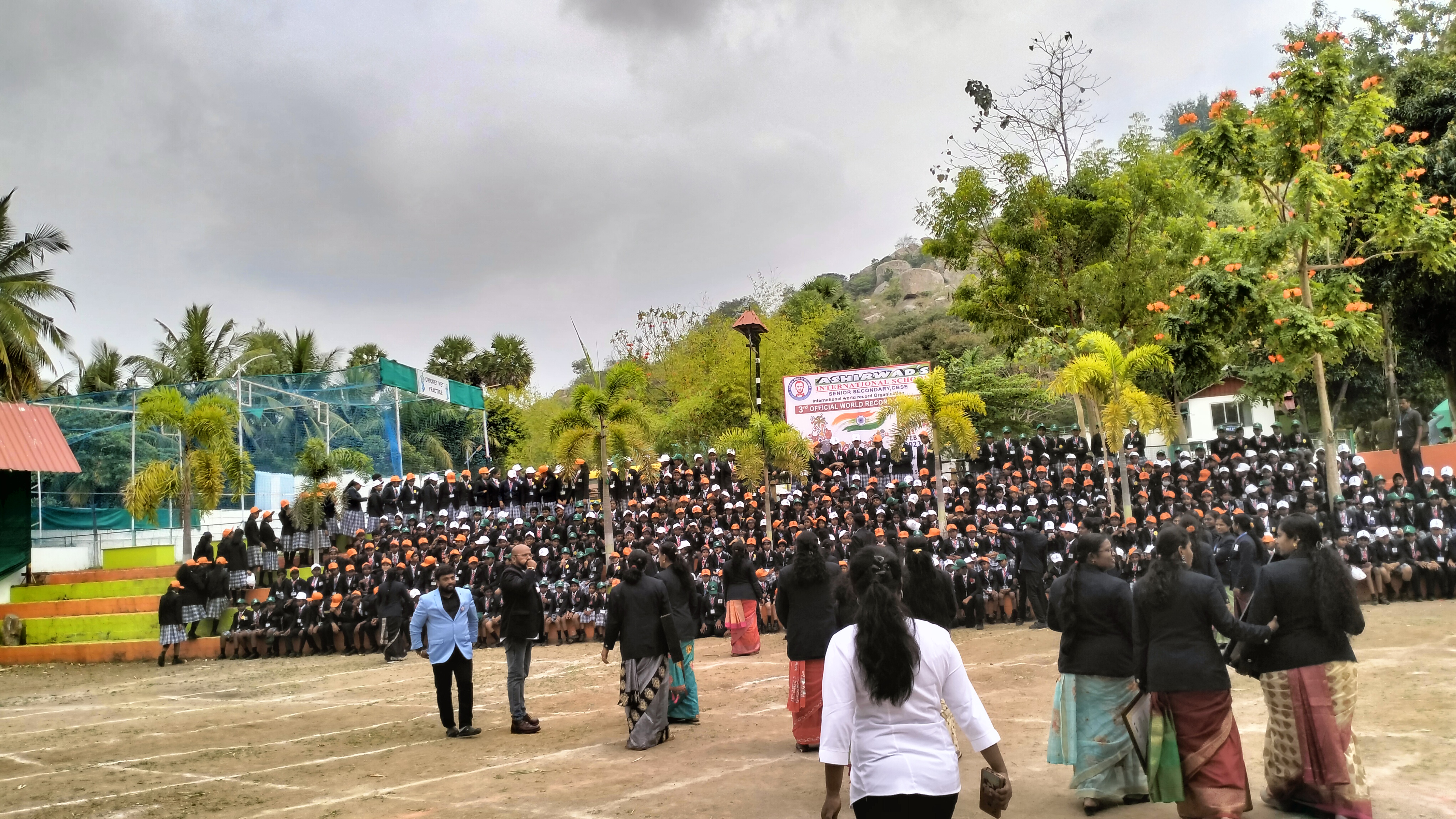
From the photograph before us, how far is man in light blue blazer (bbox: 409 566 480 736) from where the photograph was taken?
29.5ft

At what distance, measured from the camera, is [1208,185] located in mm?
14523

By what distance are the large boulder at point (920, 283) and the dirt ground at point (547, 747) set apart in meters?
65.6

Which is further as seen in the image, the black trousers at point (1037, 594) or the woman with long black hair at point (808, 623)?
the black trousers at point (1037, 594)

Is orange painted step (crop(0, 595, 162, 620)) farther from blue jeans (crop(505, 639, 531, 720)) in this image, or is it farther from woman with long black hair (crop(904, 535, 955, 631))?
woman with long black hair (crop(904, 535, 955, 631))

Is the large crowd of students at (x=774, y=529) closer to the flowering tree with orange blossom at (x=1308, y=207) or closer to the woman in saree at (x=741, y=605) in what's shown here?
the woman in saree at (x=741, y=605)

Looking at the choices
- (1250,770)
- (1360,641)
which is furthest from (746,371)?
(1250,770)

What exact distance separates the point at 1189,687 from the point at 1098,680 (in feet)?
2.21

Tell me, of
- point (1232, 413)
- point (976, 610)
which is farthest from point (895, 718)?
point (1232, 413)

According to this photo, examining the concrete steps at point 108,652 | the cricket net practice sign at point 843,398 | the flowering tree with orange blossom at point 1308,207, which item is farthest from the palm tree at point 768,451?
the concrete steps at point 108,652

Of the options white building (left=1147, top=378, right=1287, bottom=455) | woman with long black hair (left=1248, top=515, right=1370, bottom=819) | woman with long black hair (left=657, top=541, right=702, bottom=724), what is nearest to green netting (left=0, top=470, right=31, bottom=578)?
woman with long black hair (left=657, top=541, right=702, bottom=724)

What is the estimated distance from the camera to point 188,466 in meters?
21.4

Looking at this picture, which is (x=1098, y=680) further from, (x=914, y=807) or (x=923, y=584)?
(x=914, y=807)

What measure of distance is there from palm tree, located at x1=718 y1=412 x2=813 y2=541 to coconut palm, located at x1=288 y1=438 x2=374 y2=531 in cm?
880

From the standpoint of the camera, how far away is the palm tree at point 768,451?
2056cm
